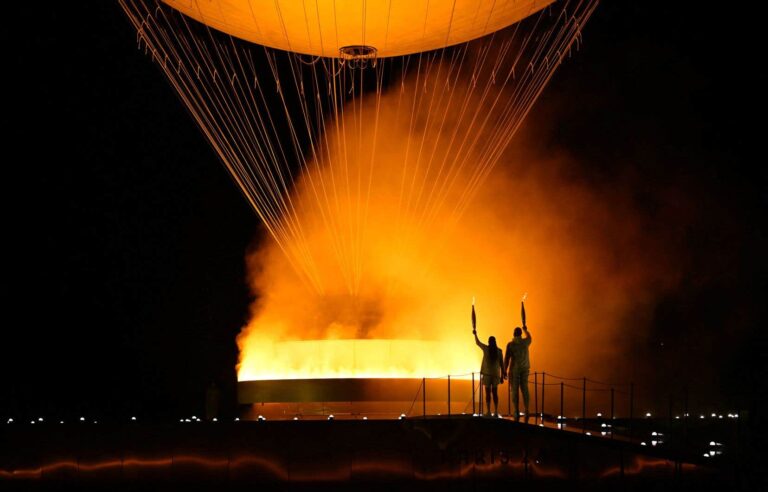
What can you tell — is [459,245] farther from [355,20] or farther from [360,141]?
[355,20]

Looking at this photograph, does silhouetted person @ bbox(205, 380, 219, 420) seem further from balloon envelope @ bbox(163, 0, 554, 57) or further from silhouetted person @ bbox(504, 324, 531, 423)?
balloon envelope @ bbox(163, 0, 554, 57)

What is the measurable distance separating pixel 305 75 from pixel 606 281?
1033cm

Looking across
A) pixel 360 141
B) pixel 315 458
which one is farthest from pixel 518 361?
pixel 360 141

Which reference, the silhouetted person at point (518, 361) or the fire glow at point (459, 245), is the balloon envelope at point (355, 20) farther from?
the fire glow at point (459, 245)

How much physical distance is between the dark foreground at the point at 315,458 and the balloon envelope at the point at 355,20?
699 centimetres

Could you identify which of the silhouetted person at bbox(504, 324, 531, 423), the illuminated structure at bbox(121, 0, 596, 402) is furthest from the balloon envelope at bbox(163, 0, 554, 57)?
the silhouetted person at bbox(504, 324, 531, 423)

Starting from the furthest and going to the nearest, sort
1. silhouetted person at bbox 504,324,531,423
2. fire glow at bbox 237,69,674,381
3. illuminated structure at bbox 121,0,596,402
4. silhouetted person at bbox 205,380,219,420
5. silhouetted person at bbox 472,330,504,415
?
fire glow at bbox 237,69,674,381
silhouetted person at bbox 205,380,219,420
illuminated structure at bbox 121,0,596,402
silhouetted person at bbox 472,330,504,415
silhouetted person at bbox 504,324,531,423

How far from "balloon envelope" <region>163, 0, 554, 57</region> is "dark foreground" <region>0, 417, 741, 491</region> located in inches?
275

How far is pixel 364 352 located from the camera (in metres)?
19.4

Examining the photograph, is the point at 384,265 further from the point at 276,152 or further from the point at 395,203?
the point at 276,152

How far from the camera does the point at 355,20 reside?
16.5 m

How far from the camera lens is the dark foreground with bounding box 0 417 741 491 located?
1546 centimetres

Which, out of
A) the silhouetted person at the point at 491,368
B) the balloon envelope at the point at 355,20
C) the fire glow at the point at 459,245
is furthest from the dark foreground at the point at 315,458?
the balloon envelope at the point at 355,20

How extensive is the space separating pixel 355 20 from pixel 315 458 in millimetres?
7709
